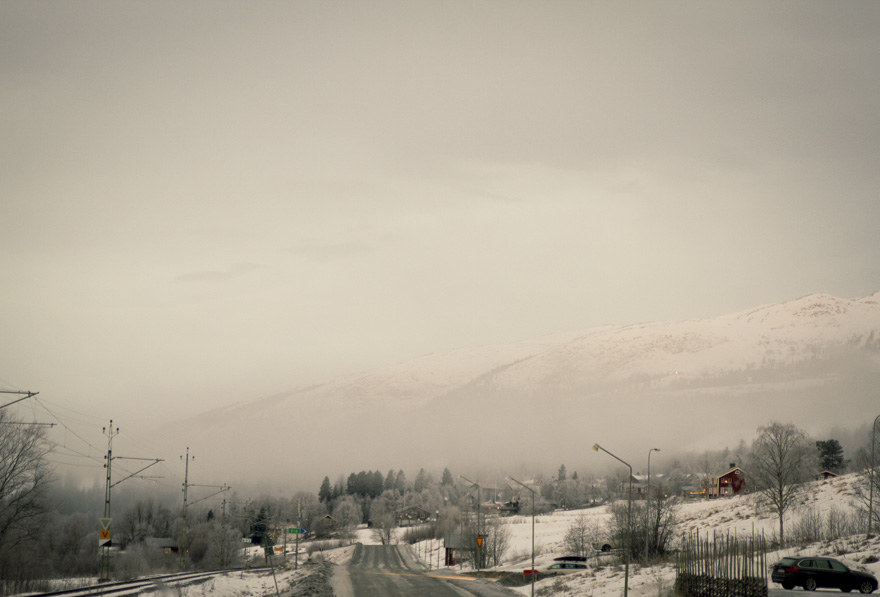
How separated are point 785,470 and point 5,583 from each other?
3553 inches

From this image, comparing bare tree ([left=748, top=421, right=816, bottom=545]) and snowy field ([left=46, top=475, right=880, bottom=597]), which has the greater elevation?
bare tree ([left=748, top=421, right=816, bottom=545])

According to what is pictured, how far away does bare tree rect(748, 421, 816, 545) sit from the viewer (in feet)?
302

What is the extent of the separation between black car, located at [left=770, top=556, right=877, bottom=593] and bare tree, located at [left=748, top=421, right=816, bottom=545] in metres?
48.7

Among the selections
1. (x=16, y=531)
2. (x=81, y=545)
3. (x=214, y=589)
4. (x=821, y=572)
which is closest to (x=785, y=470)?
(x=821, y=572)

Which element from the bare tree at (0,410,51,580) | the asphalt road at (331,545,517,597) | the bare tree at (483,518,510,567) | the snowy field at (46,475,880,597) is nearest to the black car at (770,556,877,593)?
the snowy field at (46,475,880,597)

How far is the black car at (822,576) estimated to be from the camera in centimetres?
4200

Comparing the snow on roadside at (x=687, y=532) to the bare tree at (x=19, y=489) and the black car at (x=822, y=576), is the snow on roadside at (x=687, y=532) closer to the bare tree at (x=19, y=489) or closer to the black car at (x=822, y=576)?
the black car at (x=822, y=576)

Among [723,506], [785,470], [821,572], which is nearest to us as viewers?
[821,572]

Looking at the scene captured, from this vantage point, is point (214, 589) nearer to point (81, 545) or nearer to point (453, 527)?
point (81, 545)

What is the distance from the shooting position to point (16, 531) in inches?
3024

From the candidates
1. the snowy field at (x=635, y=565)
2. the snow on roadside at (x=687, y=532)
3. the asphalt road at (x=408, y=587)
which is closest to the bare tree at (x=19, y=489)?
the snowy field at (x=635, y=565)

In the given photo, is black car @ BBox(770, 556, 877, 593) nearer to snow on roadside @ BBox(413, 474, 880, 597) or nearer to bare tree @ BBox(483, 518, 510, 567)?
snow on roadside @ BBox(413, 474, 880, 597)

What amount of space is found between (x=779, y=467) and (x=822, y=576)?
178ft

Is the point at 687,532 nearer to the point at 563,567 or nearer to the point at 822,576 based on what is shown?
the point at 563,567
